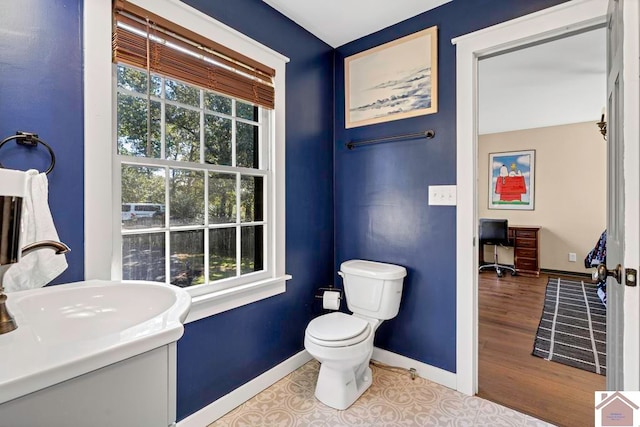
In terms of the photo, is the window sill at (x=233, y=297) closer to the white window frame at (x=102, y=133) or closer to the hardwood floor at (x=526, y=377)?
the white window frame at (x=102, y=133)

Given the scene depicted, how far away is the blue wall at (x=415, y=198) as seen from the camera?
6.27 ft

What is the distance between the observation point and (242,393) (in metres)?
1.77

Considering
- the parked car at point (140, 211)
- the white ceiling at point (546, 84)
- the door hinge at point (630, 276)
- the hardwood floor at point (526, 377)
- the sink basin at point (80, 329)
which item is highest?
the white ceiling at point (546, 84)

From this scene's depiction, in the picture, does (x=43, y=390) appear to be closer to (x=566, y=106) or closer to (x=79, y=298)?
(x=79, y=298)

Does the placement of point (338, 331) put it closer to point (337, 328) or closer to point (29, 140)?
point (337, 328)

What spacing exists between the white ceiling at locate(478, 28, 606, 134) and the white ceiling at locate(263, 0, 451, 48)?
0.94 metres

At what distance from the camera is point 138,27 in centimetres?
133

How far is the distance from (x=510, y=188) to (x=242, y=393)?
17.2ft

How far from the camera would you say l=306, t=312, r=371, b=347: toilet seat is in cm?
165

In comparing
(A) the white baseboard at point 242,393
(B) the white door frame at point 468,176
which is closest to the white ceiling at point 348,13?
(B) the white door frame at point 468,176

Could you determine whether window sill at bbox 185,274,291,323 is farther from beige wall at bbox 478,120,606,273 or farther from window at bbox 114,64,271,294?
beige wall at bbox 478,120,606,273

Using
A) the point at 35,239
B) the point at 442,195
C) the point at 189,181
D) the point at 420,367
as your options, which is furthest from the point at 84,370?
the point at 420,367

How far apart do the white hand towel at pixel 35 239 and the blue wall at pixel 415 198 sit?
177cm

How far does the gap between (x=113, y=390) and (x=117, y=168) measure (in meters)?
1.02
